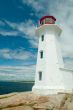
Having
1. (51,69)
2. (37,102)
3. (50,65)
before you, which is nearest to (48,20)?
(50,65)

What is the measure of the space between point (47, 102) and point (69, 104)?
100 inches

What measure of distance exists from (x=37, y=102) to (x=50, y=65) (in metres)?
5.68

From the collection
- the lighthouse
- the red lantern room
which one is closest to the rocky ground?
the lighthouse

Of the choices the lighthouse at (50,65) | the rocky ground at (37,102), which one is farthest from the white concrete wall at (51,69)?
the rocky ground at (37,102)

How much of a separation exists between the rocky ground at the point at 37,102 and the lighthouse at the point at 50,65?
66.3 inches

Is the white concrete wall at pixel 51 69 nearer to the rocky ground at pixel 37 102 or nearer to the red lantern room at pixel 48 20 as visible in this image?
the red lantern room at pixel 48 20

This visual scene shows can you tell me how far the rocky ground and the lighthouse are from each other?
5.52ft

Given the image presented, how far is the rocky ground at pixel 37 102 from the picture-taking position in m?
18.9

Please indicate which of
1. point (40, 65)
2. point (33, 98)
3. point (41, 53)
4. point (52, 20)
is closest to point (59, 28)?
point (52, 20)

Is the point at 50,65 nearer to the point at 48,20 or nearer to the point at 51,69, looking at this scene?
the point at 51,69

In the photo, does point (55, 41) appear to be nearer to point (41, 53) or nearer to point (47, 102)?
point (41, 53)

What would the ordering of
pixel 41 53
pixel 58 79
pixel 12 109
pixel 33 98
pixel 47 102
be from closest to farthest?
pixel 12 109, pixel 47 102, pixel 33 98, pixel 58 79, pixel 41 53

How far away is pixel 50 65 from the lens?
925 inches

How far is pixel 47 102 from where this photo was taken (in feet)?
64.4
